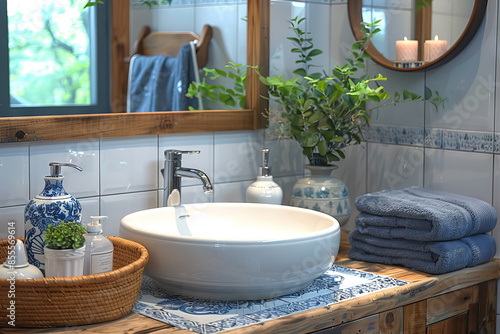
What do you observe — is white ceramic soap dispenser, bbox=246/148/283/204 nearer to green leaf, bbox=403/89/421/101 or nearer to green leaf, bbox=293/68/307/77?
green leaf, bbox=293/68/307/77

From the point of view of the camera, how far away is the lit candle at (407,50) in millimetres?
1854

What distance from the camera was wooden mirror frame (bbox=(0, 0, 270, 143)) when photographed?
1.49m

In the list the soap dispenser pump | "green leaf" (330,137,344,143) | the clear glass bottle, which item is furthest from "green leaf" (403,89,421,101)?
the soap dispenser pump

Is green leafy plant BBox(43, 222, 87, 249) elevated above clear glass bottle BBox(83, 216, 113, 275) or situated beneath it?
elevated above

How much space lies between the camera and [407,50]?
73.5 inches

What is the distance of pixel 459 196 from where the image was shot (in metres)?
1.73

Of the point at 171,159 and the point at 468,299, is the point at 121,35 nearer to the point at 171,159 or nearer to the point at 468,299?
the point at 171,159

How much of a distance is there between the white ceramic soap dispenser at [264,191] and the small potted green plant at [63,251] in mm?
634

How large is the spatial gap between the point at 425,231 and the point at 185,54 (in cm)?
78

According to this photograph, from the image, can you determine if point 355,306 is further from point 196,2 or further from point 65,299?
point 196,2

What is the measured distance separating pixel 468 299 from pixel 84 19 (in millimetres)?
1174

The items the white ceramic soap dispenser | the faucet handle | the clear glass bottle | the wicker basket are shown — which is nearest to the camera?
the wicker basket

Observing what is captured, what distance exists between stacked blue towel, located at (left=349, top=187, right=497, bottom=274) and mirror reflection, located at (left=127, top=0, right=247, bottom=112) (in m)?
0.52

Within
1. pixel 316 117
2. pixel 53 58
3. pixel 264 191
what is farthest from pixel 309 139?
pixel 53 58
